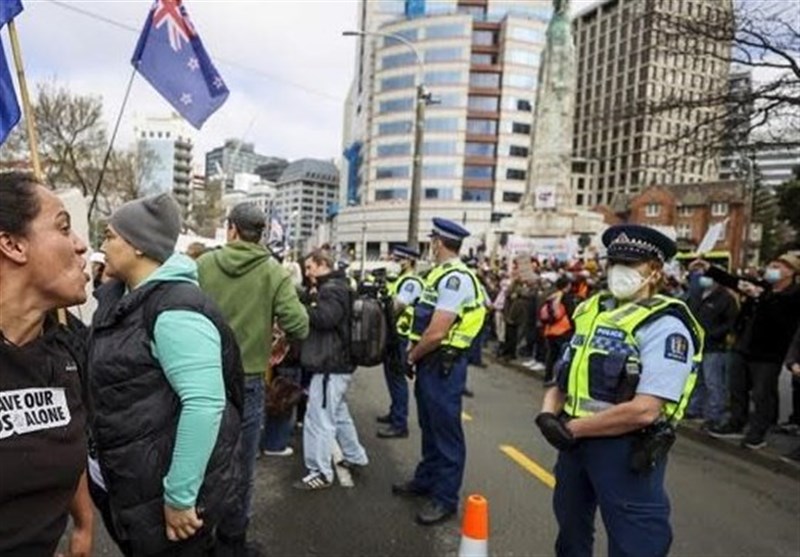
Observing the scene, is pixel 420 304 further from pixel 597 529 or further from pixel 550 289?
pixel 550 289

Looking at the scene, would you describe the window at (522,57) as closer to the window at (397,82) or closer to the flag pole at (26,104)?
the window at (397,82)

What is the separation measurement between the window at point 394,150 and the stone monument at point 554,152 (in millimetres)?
49443

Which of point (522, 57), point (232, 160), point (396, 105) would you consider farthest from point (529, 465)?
point (522, 57)

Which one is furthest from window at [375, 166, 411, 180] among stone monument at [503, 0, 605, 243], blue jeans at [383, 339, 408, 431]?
blue jeans at [383, 339, 408, 431]

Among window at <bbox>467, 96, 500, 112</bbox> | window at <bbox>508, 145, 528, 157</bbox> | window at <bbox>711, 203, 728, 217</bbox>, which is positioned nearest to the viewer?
window at <bbox>711, 203, 728, 217</bbox>

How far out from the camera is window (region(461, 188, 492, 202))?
87.2m

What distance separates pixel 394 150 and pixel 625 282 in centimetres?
8811

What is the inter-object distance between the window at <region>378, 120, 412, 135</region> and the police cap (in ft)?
284

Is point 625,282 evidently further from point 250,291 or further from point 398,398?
point 398,398

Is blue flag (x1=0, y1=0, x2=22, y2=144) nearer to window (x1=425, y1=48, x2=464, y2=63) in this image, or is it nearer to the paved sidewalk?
the paved sidewalk

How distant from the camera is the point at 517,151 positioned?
88.6 meters

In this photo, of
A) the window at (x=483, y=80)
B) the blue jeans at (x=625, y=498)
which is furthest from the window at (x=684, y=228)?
the blue jeans at (x=625, y=498)

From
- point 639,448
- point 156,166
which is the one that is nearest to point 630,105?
point 639,448

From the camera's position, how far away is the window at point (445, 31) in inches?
3418
